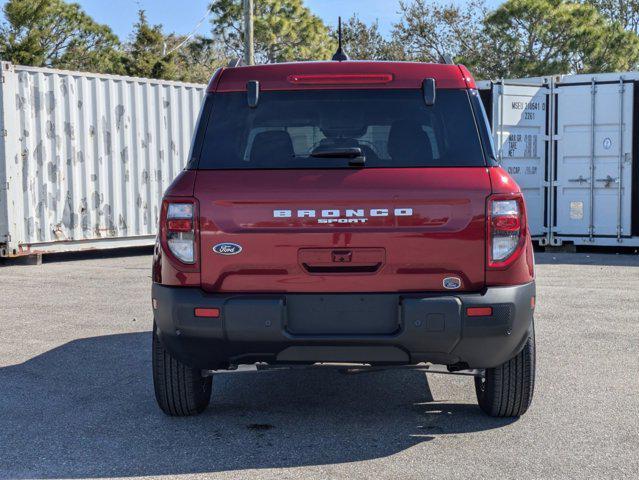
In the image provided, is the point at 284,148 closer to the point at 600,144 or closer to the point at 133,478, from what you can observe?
the point at 133,478

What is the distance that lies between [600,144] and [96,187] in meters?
8.43

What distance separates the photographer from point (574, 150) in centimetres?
1488

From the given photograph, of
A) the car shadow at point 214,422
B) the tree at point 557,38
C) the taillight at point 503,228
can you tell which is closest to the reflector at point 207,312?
the car shadow at point 214,422

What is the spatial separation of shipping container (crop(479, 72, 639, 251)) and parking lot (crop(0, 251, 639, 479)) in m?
7.17

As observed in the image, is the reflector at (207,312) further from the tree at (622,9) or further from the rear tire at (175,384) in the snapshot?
the tree at (622,9)

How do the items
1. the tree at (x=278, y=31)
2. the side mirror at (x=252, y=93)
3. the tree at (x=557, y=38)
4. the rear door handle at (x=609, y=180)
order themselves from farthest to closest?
the tree at (x=278, y=31) < the tree at (x=557, y=38) < the rear door handle at (x=609, y=180) < the side mirror at (x=252, y=93)

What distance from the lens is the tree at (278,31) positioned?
36.5m

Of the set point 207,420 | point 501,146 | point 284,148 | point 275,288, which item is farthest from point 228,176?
point 501,146

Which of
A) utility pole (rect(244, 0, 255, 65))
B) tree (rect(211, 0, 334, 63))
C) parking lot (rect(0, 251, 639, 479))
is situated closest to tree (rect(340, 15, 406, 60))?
tree (rect(211, 0, 334, 63))

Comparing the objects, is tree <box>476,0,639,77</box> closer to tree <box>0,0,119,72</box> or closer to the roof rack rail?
tree <box>0,0,119,72</box>

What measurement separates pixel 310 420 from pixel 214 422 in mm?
544

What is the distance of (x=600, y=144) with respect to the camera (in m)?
14.7

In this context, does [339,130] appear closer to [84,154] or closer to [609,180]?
[84,154]

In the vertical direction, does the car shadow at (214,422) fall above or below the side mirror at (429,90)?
below
